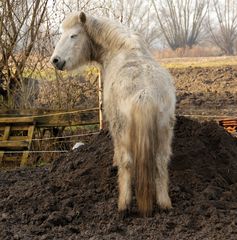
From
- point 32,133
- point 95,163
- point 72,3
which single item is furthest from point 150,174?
point 72,3

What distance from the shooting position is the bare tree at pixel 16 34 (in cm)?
1172

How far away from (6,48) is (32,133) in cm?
279

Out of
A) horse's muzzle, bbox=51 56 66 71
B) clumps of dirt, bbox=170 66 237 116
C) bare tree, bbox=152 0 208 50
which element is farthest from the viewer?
bare tree, bbox=152 0 208 50

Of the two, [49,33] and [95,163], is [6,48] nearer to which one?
[49,33]

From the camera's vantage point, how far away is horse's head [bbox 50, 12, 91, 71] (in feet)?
20.8

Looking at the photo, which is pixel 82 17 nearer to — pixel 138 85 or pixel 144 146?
pixel 138 85

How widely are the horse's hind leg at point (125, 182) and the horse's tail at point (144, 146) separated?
0.22 m

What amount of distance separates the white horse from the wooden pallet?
3892 millimetres

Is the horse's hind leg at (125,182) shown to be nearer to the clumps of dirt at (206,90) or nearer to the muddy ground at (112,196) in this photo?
the muddy ground at (112,196)

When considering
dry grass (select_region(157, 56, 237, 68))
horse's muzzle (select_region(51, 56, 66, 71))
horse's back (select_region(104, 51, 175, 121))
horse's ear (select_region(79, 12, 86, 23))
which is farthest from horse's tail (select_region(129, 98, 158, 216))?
dry grass (select_region(157, 56, 237, 68))

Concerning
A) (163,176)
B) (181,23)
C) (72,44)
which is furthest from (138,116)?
(181,23)

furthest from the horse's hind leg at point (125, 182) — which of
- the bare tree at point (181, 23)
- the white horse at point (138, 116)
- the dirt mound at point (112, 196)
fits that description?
the bare tree at point (181, 23)

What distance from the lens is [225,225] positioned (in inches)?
193

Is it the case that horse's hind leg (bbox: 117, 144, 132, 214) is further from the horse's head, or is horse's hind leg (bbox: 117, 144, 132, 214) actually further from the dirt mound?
the horse's head
